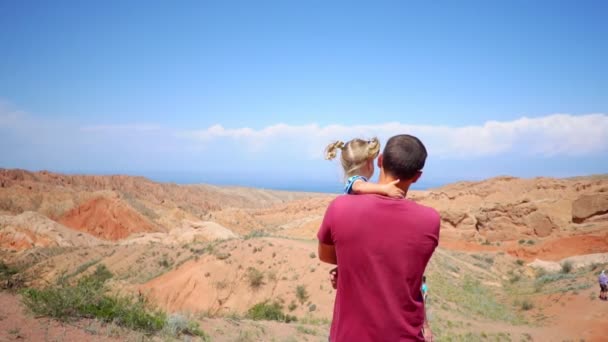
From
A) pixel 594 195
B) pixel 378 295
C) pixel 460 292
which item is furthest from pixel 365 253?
pixel 594 195

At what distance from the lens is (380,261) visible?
6.59 ft

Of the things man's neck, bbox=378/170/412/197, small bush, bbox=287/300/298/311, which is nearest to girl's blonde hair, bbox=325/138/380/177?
man's neck, bbox=378/170/412/197

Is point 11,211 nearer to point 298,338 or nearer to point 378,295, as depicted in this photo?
point 298,338

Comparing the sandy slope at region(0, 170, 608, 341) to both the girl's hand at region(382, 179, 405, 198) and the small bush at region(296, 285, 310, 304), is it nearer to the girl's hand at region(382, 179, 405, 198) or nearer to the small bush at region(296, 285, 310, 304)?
the small bush at region(296, 285, 310, 304)

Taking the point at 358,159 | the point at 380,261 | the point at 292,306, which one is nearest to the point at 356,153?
the point at 358,159

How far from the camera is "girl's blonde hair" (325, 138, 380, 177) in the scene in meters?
2.48

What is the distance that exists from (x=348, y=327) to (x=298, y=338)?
732 cm

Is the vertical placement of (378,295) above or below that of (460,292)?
above

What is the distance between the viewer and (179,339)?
654 cm

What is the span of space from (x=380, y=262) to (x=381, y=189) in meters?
0.37

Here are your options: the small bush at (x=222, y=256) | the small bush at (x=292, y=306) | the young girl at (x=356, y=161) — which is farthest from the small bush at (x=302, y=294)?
the young girl at (x=356, y=161)

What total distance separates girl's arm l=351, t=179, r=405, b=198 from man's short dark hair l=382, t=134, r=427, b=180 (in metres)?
0.06

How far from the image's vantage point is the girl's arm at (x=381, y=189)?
2123mm

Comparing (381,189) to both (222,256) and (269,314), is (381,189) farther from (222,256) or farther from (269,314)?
(222,256)
